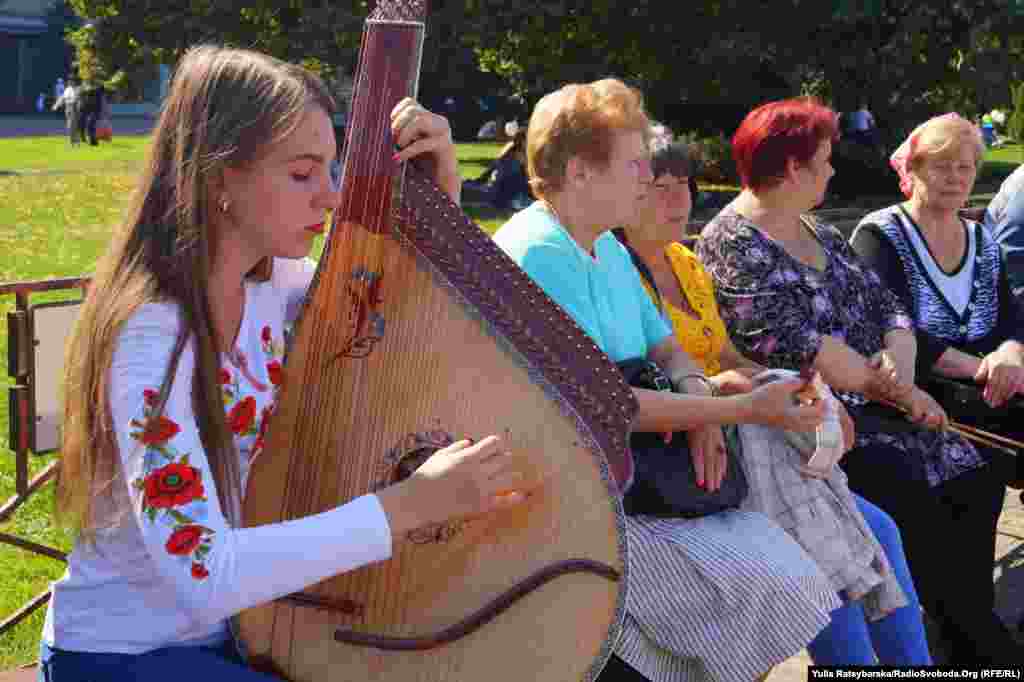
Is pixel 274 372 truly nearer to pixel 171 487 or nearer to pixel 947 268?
pixel 171 487

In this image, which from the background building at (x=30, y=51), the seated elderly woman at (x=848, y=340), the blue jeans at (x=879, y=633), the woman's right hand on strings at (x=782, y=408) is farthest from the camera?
the background building at (x=30, y=51)

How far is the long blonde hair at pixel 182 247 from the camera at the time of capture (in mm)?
2141

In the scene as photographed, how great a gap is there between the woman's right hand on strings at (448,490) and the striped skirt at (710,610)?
1059 mm

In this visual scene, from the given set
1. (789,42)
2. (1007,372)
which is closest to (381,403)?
(1007,372)

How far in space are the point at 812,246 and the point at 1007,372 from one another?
86 cm

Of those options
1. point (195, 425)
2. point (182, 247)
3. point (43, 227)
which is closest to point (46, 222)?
point (43, 227)

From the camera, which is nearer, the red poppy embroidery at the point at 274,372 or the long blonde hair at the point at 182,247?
the long blonde hair at the point at 182,247

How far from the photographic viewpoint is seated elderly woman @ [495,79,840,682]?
10.3 feet

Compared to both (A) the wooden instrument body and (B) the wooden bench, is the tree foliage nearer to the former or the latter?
(B) the wooden bench

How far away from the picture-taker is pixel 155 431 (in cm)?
205

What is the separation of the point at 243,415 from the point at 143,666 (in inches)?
17.1

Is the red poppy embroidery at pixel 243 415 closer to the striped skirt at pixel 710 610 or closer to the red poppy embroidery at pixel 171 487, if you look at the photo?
the red poppy embroidery at pixel 171 487

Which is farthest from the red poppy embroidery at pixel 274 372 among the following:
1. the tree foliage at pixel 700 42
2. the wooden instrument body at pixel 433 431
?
the tree foliage at pixel 700 42

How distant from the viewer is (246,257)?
7.59 ft
